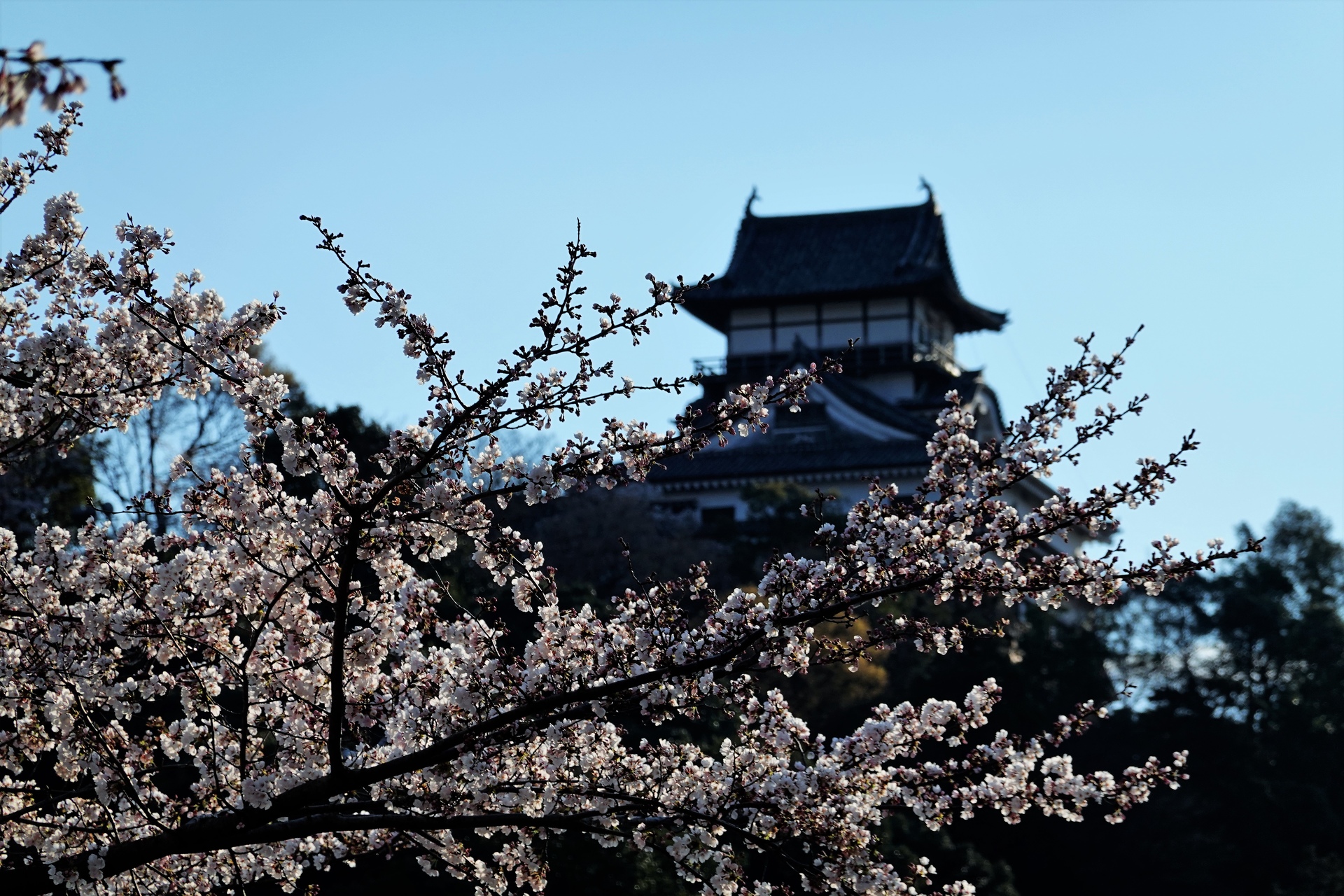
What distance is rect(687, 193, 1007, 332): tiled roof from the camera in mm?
43594

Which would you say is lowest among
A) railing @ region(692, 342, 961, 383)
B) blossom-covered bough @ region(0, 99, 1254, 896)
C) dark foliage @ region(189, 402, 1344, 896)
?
blossom-covered bough @ region(0, 99, 1254, 896)

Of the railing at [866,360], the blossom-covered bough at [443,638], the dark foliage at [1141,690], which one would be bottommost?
the blossom-covered bough at [443,638]

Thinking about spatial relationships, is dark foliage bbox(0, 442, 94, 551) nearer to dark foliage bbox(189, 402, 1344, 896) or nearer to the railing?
dark foliage bbox(189, 402, 1344, 896)

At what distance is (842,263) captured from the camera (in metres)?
44.9

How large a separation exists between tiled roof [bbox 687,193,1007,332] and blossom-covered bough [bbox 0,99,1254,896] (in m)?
35.4

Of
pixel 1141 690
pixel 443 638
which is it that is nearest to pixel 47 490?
pixel 443 638

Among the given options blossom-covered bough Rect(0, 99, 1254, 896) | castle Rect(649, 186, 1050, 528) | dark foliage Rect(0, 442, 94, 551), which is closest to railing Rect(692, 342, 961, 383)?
castle Rect(649, 186, 1050, 528)

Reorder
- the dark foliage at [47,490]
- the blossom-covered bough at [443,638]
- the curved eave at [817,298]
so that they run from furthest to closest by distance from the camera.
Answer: the curved eave at [817,298] < the dark foliage at [47,490] < the blossom-covered bough at [443,638]

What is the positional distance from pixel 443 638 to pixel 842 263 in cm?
3841

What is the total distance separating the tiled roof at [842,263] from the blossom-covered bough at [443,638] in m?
35.4

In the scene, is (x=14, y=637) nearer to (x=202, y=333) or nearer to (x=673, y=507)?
(x=202, y=333)

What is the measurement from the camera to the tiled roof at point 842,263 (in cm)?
4359

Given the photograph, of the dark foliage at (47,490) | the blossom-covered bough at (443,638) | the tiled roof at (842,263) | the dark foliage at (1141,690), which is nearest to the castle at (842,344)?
the tiled roof at (842,263)

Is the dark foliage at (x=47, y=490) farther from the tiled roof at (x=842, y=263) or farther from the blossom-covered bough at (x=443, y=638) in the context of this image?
the tiled roof at (x=842, y=263)
